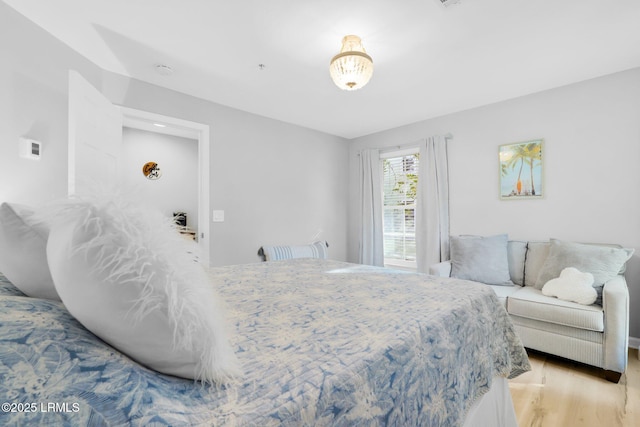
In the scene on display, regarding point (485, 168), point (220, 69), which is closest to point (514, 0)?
point (485, 168)

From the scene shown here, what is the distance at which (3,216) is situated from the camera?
0.70 meters

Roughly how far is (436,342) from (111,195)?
40.2 inches

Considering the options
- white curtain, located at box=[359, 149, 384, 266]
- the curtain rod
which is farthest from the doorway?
the curtain rod

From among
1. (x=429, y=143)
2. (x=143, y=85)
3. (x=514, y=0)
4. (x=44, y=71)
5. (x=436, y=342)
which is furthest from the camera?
(x=429, y=143)

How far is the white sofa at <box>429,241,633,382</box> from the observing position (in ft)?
6.57

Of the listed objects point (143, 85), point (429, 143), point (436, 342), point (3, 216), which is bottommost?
point (436, 342)

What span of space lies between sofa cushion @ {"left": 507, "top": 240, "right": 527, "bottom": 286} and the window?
1.28 meters

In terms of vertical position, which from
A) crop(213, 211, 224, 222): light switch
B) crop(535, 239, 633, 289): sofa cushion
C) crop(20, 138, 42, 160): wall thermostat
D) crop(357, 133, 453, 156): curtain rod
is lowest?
crop(535, 239, 633, 289): sofa cushion

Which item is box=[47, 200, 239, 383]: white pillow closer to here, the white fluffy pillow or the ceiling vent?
the ceiling vent

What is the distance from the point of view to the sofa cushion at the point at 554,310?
2.08 metres

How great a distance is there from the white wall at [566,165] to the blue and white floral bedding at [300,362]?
2151 millimetres

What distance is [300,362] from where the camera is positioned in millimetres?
656

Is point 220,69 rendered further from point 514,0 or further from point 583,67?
point 583,67

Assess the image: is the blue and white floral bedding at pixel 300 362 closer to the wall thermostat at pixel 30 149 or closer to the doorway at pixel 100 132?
the doorway at pixel 100 132
